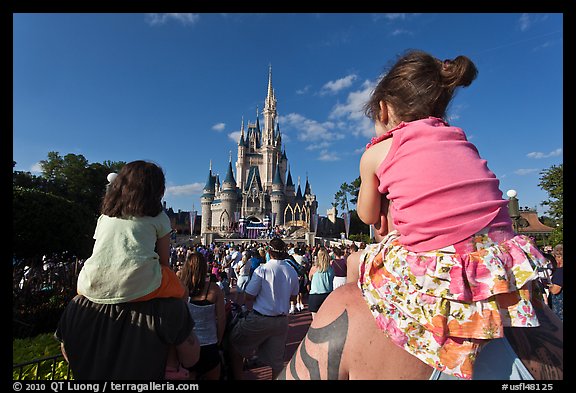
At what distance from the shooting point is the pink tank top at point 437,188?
40.8 inches

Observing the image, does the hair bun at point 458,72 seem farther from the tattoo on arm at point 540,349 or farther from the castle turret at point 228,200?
the castle turret at point 228,200

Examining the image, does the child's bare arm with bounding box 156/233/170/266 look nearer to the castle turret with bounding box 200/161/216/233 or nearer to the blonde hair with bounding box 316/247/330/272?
the blonde hair with bounding box 316/247/330/272

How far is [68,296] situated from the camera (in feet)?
26.0

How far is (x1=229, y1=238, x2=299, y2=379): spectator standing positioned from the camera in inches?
153

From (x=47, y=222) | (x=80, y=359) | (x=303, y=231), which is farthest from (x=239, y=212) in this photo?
(x=80, y=359)

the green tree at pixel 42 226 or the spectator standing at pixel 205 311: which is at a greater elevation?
the green tree at pixel 42 226

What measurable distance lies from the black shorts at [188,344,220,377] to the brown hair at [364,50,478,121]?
297cm

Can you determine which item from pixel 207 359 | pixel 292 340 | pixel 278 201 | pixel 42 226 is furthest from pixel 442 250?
pixel 278 201

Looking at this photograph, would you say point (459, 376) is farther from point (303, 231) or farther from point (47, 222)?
point (303, 231)

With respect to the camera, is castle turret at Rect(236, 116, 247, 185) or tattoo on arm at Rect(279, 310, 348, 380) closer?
tattoo on arm at Rect(279, 310, 348, 380)

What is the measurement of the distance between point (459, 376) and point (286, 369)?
571mm

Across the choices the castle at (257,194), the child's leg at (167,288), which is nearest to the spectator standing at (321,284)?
the child's leg at (167,288)

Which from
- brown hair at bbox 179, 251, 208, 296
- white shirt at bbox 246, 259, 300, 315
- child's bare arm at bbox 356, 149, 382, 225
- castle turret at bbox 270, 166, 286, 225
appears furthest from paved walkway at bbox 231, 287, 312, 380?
castle turret at bbox 270, 166, 286, 225

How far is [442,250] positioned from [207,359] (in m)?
2.95
